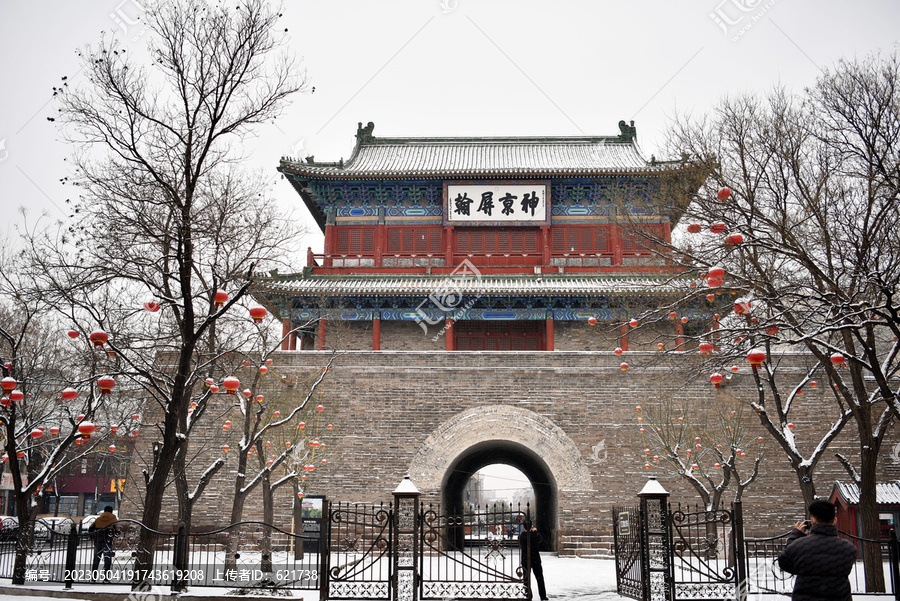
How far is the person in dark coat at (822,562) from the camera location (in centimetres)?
532

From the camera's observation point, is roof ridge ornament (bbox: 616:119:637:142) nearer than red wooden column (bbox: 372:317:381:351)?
No

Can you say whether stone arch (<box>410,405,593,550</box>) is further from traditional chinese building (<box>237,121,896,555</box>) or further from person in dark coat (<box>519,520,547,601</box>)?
person in dark coat (<box>519,520,547,601</box>)

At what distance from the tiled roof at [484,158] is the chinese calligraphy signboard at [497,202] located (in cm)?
57

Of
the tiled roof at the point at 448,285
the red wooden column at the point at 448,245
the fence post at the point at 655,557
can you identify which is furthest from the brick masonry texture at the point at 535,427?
the fence post at the point at 655,557

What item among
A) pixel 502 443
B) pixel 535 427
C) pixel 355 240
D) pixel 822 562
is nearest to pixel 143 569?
pixel 822 562

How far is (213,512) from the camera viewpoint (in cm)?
1791

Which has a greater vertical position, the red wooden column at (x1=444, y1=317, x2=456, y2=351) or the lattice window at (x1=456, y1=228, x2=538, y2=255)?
the lattice window at (x1=456, y1=228, x2=538, y2=255)

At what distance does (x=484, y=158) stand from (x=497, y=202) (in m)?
2.75

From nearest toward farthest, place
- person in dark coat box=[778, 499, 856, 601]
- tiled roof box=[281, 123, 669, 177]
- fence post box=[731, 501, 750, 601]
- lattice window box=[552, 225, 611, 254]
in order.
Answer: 1. person in dark coat box=[778, 499, 856, 601]
2. fence post box=[731, 501, 750, 601]
3. tiled roof box=[281, 123, 669, 177]
4. lattice window box=[552, 225, 611, 254]

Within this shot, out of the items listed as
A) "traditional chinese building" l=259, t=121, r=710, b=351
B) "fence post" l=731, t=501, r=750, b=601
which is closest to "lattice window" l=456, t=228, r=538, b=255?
"traditional chinese building" l=259, t=121, r=710, b=351

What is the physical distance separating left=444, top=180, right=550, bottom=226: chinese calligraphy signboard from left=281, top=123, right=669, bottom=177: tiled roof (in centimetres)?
57

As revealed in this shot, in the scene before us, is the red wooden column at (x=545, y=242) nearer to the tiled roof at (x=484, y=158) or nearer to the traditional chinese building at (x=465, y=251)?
the traditional chinese building at (x=465, y=251)

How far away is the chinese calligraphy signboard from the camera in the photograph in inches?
922

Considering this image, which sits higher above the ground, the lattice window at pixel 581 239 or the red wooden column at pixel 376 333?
the lattice window at pixel 581 239
